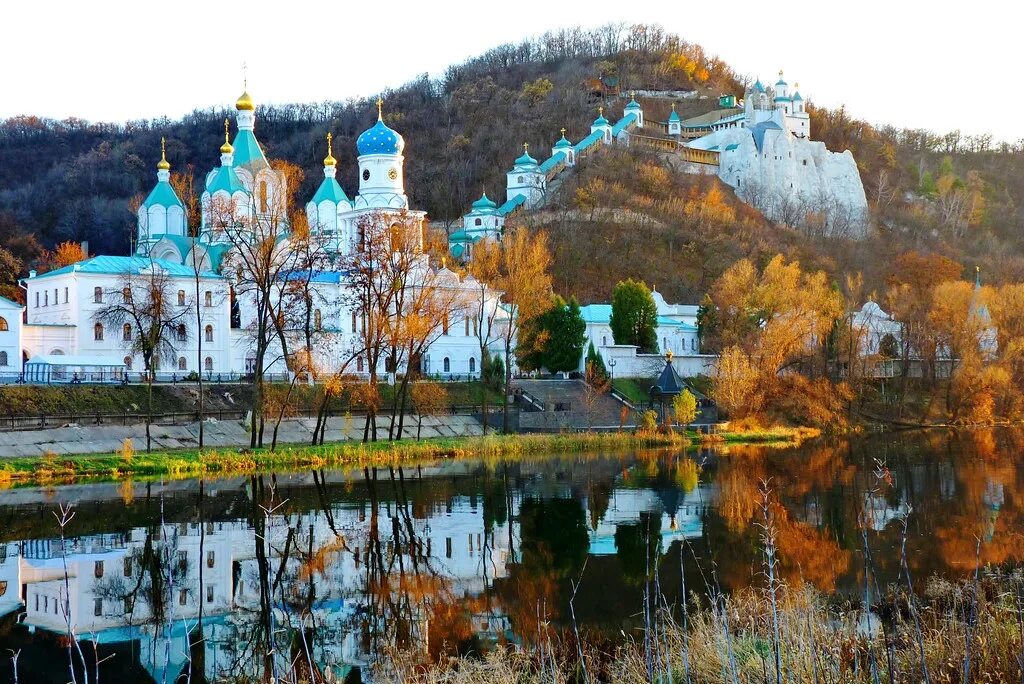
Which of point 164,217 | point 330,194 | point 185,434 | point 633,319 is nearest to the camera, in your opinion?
point 185,434

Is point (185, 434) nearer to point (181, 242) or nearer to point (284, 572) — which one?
point (181, 242)

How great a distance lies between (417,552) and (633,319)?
35341mm

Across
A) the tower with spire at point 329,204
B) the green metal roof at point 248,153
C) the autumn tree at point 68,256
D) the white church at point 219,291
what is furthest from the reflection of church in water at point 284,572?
the autumn tree at point 68,256

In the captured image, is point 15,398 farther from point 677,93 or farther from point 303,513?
point 677,93

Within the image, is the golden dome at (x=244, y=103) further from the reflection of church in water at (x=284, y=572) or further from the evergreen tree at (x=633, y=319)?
the reflection of church in water at (x=284, y=572)

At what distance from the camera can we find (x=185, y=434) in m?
33.1

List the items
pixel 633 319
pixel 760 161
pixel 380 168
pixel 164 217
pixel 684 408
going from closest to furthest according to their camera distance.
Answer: pixel 684 408
pixel 164 217
pixel 633 319
pixel 380 168
pixel 760 161

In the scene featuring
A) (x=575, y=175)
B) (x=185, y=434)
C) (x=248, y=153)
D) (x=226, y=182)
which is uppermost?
(x=575, y=175)

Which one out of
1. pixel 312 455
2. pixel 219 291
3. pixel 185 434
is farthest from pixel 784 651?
pixel 219 291

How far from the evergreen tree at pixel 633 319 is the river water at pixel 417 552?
77.4 feet

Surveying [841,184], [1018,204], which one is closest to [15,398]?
[841,184]

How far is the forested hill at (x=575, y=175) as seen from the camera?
73875 mm

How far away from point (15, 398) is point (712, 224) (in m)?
50.6

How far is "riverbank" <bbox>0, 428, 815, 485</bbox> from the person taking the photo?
26288 millimetres
